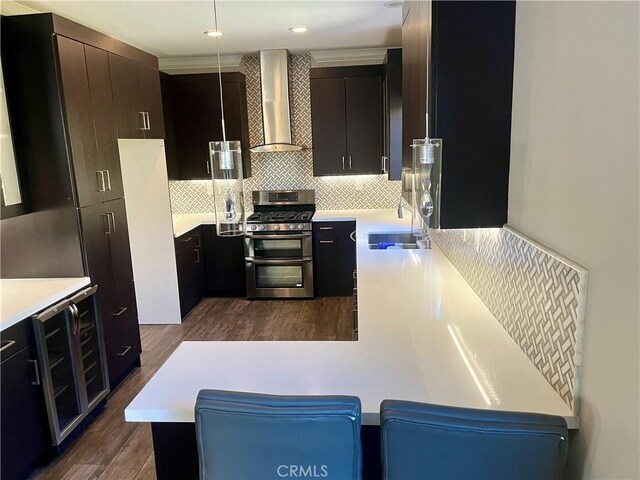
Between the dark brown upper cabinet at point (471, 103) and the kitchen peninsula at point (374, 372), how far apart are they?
18.4 inches

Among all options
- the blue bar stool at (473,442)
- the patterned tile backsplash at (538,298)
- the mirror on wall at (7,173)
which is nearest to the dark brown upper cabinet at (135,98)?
the mirror on wall at (7,173)

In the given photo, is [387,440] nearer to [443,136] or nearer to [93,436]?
[443,136]

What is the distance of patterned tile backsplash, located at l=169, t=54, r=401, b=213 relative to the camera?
5.19m

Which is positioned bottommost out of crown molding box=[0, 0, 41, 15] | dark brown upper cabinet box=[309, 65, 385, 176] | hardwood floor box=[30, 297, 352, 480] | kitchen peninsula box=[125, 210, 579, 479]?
hardwood floor box=[30, 297, 352, 480]

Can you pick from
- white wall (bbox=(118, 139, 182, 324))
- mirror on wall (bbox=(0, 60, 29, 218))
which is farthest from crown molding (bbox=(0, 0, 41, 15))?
white wall (bbox=(118, 139, 182, 324))

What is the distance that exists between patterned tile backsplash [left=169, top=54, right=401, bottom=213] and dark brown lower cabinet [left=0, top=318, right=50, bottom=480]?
324 centimetres

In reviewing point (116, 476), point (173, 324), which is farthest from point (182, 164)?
point (116, 476)

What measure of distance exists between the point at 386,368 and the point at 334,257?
3413mm

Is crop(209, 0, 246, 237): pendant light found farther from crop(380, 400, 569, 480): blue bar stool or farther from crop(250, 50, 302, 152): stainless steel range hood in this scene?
crop(250, 50, 302, 152): stainless steel range hood

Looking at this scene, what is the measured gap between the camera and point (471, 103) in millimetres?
1681

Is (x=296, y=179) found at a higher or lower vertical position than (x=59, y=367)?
higher

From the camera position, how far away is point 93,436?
2717 mm

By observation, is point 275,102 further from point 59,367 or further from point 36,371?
point 36,371

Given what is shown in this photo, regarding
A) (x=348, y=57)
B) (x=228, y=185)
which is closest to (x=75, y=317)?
(x=228, y=185)
